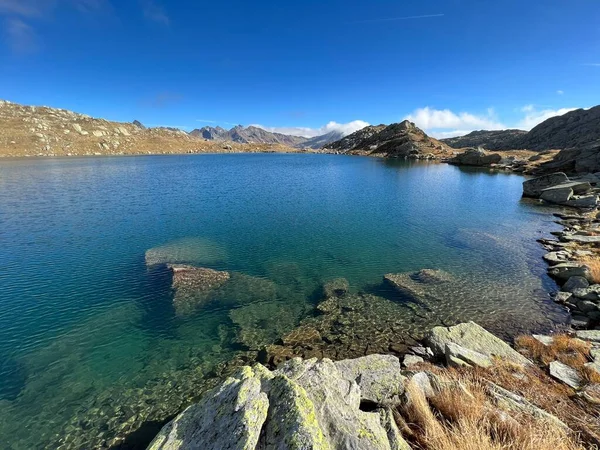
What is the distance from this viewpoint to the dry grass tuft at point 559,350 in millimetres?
12837

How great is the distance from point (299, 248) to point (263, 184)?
42.1 meters

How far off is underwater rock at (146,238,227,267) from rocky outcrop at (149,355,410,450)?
18460mm

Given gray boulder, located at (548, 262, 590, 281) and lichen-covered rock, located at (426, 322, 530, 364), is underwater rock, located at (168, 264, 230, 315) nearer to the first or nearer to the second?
lichen-covered rock, located at (426, 322, 530, 364)

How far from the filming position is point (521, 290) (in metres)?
22.3

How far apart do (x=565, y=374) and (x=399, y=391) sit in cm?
746

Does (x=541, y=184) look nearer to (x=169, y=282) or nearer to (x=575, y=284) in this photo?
(x=575, y=284)

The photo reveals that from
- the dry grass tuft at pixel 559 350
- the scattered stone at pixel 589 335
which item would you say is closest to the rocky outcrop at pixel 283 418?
the dry grass tuft at pixel 559 350

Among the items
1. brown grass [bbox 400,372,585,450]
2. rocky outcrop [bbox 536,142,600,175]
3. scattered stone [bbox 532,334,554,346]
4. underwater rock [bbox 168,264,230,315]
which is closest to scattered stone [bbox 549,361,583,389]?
scattered stone [bbox 532,334,554,346]

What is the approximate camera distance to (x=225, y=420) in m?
7.13

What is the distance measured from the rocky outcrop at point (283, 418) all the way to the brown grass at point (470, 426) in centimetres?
78

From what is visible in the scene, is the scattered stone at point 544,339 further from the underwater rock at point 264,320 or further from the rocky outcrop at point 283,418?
the underwater rock at point 264,320

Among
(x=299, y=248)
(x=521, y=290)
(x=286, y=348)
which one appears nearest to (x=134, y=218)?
(x=299, y=248)

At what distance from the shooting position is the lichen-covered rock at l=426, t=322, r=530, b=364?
549 inches

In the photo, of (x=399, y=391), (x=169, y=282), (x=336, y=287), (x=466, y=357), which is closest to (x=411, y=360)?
(x=466, y=357)
